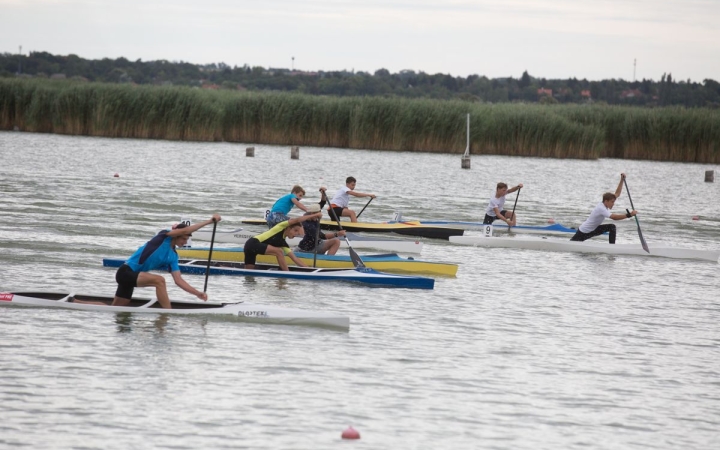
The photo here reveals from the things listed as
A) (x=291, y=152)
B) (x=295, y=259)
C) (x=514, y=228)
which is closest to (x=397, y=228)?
(x=514, y=228)

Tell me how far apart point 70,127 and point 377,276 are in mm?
33496

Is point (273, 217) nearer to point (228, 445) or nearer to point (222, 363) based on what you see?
point (222, 363)

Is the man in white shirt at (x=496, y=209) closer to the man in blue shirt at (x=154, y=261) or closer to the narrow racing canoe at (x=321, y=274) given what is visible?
the narrow racing canoe at (x=321, y=274)

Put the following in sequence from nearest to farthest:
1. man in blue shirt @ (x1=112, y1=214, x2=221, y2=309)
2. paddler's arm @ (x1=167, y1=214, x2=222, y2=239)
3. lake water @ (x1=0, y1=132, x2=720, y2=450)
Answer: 1. lake water @ (x1=0, y1=132, x2=720, y2=450)
2. paddler's arm @ (x1=167, y1=214, x2=222, y2=239)
3. man in blue shirt @ (x1=112, y1=214, x2=221, y2=309)

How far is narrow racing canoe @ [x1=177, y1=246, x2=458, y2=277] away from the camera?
55.2 feet

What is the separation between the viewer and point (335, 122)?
47.8 meters

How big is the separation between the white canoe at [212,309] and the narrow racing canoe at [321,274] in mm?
3145

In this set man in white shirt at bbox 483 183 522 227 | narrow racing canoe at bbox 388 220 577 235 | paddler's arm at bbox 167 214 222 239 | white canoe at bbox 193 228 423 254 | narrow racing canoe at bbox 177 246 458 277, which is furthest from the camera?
narrow racing canoe at bbox 388 220 577 235

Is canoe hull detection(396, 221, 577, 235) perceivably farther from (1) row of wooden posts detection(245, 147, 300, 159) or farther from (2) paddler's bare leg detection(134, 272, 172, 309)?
(1) row of wooden posts detection(245, 147, 300, 159)

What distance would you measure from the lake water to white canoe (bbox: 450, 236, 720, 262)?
1.22ft

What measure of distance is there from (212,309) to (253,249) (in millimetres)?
3465

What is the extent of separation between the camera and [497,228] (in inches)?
955

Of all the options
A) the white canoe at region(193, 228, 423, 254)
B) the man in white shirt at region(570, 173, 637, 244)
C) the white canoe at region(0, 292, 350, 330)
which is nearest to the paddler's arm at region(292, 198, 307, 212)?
the white canoe at region(193, 228, 423, 254)

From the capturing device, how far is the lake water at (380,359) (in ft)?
29.2
